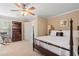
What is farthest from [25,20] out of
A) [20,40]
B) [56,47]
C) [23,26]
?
[56,47]

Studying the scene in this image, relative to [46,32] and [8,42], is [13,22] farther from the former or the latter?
[46,32]

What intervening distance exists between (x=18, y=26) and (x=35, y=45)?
121 cm

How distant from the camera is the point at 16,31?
250cm

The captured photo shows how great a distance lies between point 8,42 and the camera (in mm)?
2273

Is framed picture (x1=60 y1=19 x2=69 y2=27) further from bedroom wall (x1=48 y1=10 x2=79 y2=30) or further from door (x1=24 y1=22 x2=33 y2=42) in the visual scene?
door (x1=24 y1=22 x2=33 y2=42)

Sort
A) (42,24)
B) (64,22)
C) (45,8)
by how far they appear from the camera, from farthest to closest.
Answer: (42,24), (64,22), (45,8)

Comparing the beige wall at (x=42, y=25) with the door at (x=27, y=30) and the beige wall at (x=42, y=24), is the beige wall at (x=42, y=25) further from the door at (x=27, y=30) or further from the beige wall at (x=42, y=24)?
the door at (x=27, y=30)

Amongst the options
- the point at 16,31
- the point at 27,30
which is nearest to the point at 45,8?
the point at 27,30

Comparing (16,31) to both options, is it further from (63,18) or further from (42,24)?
(63,18)

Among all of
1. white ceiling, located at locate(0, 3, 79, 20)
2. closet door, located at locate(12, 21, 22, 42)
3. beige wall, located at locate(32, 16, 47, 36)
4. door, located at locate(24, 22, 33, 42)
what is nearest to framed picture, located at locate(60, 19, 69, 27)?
white ceiling, located at locate(0, 3, 79, 20)

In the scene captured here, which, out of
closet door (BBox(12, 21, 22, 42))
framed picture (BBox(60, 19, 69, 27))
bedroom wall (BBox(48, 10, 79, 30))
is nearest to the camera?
bedroom wall (BBox(48, 10, 79, 30))

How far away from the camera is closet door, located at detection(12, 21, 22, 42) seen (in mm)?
2394

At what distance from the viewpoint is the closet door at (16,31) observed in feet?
7.85

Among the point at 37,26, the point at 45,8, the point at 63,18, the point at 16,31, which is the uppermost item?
the point at 45,8
